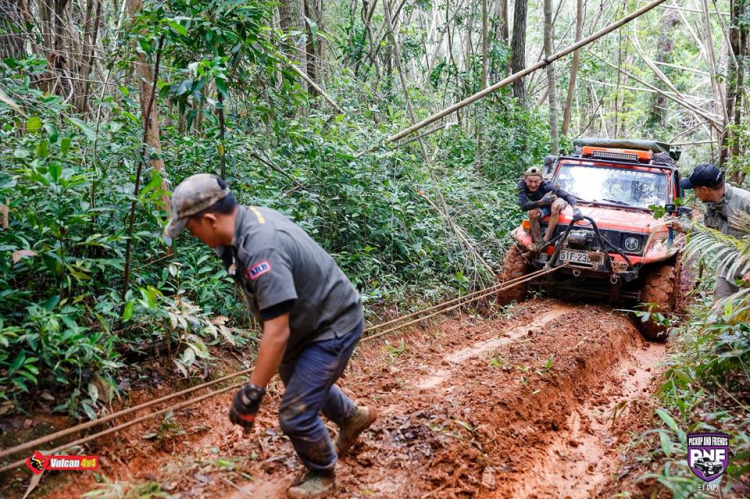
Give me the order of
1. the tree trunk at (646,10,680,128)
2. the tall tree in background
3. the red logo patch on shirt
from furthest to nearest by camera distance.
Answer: the tree trunk at (646,10,680,128) < the tall tree in background < the red logo patch on shirt

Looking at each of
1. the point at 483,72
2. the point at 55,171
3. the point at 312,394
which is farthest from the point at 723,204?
the point at 483,72

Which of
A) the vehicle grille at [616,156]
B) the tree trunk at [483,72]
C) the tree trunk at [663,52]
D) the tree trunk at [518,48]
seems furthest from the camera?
the tree trunk at [663,52]

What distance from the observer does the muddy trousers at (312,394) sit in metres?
2.93

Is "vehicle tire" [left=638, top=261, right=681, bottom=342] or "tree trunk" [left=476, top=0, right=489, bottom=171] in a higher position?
"tree trunk" [left=476, top=0, right=489, bottom=171]

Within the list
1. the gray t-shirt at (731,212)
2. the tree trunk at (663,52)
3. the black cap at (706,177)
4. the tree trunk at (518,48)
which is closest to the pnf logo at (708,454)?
the gray t-shirt at (731,212)

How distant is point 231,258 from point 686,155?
82.4ft

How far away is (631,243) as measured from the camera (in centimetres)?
737

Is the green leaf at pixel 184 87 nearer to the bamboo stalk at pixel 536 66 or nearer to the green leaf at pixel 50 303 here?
the green leaf at pixel 50 303

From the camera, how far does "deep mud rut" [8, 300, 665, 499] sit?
344 cm

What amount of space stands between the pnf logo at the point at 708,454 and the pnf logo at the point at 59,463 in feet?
11.3

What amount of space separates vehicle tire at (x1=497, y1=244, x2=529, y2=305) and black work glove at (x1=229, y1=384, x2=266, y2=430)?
5829 millimetres

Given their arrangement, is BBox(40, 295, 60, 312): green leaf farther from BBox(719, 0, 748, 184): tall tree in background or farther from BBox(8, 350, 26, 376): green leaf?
BBox(719, 0, 748, 184): tall tree in background

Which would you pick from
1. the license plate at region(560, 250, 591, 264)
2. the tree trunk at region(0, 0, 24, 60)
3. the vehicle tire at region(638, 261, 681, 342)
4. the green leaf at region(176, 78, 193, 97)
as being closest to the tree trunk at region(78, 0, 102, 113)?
the tree trunk at region(0, 0, 24, 60)

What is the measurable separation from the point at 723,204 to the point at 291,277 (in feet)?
13.3
